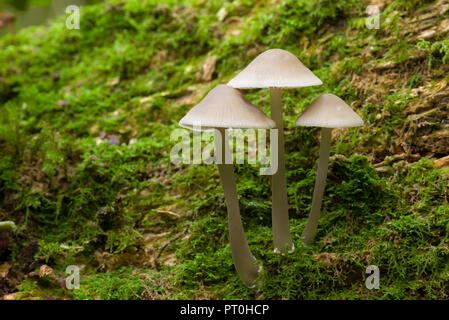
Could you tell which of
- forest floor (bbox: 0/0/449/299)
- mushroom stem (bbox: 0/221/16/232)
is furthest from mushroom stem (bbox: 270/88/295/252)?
mushroom stem (bbox: 0/221/16/232)

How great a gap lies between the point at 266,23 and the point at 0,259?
339 cm

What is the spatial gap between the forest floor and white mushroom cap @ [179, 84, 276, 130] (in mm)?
952

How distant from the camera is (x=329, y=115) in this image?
2.17m

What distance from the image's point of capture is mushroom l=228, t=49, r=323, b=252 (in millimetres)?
2076

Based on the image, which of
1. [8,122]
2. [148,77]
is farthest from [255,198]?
[8,122]

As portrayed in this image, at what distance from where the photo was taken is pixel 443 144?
8.92 feet

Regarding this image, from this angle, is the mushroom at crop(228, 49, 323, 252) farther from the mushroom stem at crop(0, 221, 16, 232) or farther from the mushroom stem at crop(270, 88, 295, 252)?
the mushroom stem at crop(0, 221, 16, 232)

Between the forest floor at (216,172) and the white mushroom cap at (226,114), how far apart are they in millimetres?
952

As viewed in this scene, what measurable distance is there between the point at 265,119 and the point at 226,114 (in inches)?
9.3

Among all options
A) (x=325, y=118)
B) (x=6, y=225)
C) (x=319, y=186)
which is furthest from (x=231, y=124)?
(x=6, y=225)

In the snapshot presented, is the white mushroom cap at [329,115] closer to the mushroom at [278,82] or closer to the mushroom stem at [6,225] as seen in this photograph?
the mushroom at [278,82]

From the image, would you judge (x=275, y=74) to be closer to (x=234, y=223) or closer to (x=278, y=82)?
(x=278, y=82)

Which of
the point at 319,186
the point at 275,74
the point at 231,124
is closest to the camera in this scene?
the point at 231,124
